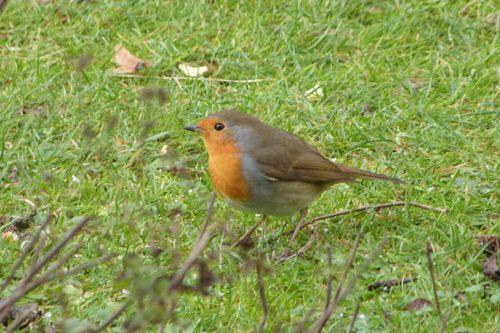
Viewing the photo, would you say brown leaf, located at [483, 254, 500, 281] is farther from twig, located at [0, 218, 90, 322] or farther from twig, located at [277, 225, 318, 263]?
twig, located at [0, 218, 90, 322]

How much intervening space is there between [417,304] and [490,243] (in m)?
0.61

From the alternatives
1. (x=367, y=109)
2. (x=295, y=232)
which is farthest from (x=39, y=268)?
(x=367, y=109)

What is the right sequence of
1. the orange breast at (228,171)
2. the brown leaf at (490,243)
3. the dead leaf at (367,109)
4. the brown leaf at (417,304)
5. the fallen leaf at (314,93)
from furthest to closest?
the fallen leaf at (314,93) → the dead leaf at (367,109) → the orange breast at (228,171) → the brown leaf at (490,243) → the brown leaf at (417,304)

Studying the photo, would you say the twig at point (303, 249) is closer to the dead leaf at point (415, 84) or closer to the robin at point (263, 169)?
the robin at point (263, 169)

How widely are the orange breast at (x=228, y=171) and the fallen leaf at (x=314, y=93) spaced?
1.39m

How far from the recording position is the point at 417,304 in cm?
434

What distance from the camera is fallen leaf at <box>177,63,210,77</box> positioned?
21.5ft

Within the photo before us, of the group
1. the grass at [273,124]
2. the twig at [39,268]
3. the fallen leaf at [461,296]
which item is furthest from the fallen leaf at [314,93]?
the twig at [39,268]

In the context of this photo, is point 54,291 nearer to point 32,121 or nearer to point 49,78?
point 32,121

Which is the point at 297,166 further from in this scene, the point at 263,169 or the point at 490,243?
the point at 490,243

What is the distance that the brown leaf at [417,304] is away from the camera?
431cm

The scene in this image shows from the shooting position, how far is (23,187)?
17.9 ft

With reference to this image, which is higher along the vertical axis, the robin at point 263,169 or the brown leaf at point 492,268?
the robin at point 263,169

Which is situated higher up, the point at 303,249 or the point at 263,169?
the point at 263,169
